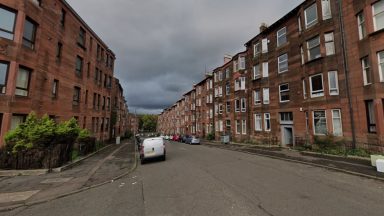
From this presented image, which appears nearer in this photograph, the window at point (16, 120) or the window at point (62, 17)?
the window at point (16, 120)

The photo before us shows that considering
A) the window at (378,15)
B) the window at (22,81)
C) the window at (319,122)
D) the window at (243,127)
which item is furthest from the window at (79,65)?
the window at (378,15)

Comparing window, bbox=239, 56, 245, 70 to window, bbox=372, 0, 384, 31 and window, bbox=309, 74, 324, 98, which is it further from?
window, bbox=372, 0, 384, 31

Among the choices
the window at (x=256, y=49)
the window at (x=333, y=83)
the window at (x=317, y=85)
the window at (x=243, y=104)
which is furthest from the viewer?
the window at (x=243, y=104)

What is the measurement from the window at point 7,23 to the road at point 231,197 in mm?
12332

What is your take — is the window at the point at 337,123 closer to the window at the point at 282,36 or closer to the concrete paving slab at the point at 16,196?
the window at the point at 282,36

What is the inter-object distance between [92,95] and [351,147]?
2740cm

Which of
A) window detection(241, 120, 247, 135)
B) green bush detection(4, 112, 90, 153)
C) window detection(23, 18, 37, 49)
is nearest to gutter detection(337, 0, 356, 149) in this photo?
window detection(241, 120, 247, 135)

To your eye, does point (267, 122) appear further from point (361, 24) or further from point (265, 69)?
point (361, 24)

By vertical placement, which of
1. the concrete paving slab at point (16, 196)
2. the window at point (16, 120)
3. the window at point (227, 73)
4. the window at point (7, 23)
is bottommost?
the concrete paving slab at point (16, 196)

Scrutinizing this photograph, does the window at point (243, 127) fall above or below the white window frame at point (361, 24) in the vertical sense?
below

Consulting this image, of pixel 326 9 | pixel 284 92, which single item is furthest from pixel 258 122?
pixel 326 9

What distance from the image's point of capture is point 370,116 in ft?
46.1

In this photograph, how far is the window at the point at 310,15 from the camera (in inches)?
714

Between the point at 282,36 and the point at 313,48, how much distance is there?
5.20 m
